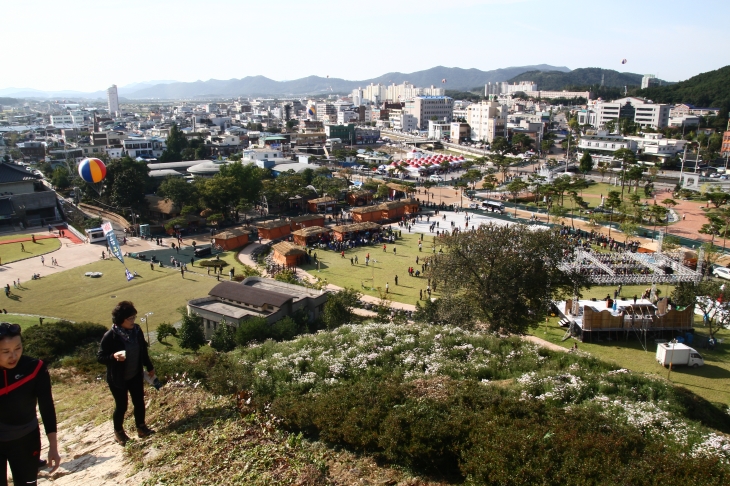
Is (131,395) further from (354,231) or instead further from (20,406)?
(354,231)

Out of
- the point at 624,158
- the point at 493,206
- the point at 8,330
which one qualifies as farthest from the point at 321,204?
the point at 8,330

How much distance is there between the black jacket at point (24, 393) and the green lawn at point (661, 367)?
12.7 meters

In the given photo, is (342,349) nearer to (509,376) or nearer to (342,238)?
(509,376)

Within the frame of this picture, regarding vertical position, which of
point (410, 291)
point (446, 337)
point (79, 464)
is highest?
point (79, 464)

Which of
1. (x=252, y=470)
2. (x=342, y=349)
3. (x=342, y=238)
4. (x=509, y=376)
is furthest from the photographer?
(x=342, y=238)

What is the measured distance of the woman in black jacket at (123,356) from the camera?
234 inches

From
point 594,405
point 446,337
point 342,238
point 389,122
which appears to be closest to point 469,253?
point 446,337

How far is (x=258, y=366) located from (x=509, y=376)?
4.92 m

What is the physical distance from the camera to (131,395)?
250 inches

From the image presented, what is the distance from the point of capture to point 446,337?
1166 cm

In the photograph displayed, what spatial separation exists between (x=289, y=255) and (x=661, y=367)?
1809 centimetres

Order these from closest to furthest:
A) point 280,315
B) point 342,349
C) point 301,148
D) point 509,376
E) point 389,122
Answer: point 509,376 → point 342,349 → point 280,315 → point 301,148 → point 389,122

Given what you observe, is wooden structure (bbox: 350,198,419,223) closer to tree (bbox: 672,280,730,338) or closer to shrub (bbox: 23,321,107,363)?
tree (bbox: 672,280,730,338)

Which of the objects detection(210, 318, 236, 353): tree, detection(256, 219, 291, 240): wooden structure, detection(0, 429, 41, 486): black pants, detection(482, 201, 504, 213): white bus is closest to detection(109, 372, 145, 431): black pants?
detection(0, 429, 41, 486): black pants
